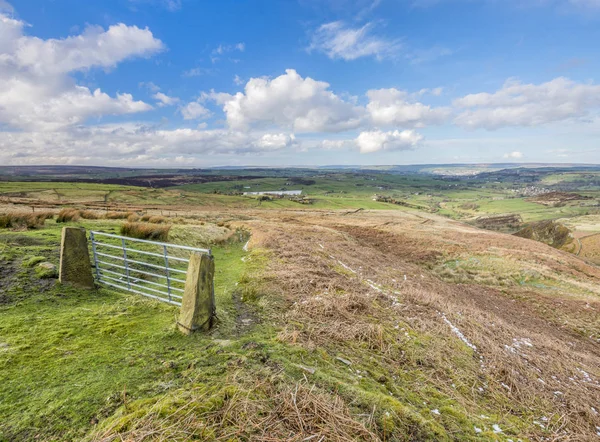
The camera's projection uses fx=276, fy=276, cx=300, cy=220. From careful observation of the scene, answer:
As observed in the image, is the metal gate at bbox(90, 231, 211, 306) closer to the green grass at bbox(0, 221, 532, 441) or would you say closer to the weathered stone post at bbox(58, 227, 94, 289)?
the weathered stone post at bbox(58, 227, 94, 289)

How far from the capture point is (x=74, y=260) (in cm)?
718

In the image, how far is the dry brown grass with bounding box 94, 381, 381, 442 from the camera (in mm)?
2857

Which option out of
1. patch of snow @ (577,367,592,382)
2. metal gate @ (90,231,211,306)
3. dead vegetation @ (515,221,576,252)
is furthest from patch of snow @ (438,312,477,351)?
dead vegetation @ (515,221,576,252)

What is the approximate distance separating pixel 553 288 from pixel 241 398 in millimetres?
19658

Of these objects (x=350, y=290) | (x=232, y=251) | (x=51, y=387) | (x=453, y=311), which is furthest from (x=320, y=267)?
(x=51, y=387)

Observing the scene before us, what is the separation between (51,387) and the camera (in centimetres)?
366

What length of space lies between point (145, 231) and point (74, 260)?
24.2ft

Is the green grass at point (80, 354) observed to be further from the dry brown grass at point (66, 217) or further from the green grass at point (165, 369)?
the dry brown grass at point (66, 217)

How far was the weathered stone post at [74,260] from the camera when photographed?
7082 mm

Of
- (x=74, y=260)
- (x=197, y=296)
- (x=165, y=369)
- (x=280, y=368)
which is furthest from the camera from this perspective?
(x=74, y=260)

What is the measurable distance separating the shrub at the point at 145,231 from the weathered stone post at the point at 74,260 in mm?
6778

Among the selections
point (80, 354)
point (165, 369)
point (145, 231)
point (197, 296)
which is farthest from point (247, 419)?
point (145, 231)

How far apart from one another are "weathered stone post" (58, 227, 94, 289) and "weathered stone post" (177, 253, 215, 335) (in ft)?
12.8

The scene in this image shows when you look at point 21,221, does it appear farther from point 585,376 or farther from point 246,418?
point 585,376
